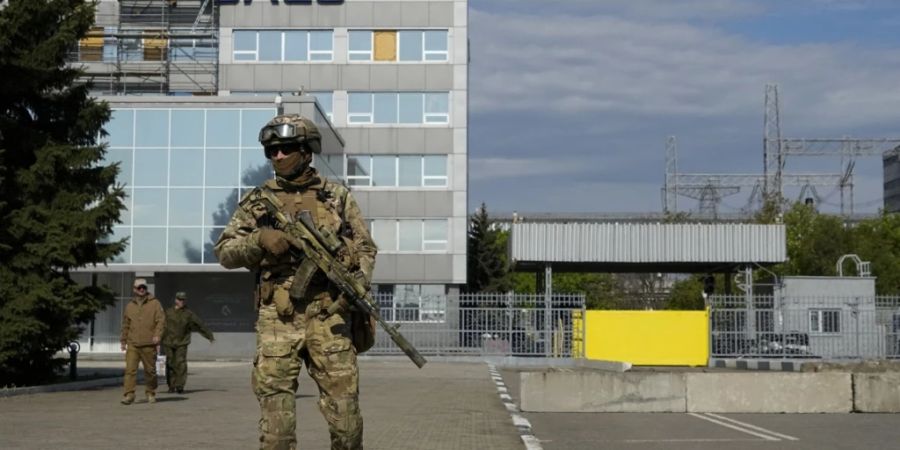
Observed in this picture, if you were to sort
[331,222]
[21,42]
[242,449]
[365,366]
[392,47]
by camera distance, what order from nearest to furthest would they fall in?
[331,222] → [242,449] → [21,42] → [365,366] → [392,47]

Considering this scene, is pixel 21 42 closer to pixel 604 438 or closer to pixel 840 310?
pixel 604 438

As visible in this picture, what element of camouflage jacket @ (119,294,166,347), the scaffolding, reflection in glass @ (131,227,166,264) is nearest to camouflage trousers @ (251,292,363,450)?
camouflage jacket @ (119,294,166,347)

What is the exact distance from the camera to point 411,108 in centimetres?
5375

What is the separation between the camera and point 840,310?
41094 millimetres

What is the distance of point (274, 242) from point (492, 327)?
3589cm

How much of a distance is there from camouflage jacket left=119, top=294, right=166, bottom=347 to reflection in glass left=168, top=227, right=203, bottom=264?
77.4 feet

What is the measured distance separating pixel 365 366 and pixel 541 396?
20041mm

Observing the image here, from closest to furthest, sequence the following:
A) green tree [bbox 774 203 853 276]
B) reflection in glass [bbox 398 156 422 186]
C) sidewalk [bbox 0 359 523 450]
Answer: sidewalk [bbox 0 359 523 450]
reflection in glass [bbox 398 156 422 186]
green tree [bbox 774 203 853 276]

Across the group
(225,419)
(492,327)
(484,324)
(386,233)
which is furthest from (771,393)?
(386,233)

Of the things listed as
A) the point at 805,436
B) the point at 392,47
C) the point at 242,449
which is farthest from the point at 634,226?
the point at 242,449

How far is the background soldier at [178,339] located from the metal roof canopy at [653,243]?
77.9 ft

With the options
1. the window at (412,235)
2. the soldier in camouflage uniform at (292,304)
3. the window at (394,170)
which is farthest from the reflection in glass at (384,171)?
the soldier in camouflage uniform at (292,304)

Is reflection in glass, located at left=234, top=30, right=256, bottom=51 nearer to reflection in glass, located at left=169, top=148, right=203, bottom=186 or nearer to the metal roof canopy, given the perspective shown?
reflection in glass, located at left=169, top=148, right=203, bottom=186

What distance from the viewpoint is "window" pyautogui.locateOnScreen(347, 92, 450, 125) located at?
176 feet
